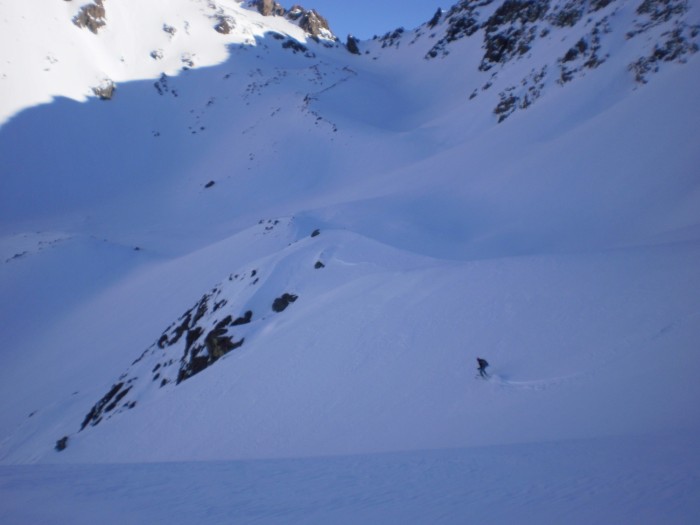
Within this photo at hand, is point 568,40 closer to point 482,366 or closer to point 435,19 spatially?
point 482,366

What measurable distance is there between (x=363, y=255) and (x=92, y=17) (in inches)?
1982

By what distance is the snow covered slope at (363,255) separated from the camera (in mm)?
6105

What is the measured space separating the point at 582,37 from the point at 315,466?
31.9m

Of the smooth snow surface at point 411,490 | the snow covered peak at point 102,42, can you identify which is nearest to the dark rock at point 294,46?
the snow covered peak at point 102,42

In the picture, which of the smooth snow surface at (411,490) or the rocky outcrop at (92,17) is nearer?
the smooth snow surface at (411,490)

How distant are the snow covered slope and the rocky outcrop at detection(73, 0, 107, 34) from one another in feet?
4.06

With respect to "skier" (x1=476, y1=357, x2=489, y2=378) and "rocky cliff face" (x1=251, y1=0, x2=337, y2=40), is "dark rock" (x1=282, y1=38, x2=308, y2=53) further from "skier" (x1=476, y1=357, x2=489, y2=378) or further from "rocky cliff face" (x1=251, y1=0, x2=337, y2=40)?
"skier" (x1=476, y1=357, x2=489, y2=378)

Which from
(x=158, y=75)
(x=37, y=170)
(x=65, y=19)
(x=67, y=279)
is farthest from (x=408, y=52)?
(x=67, y=279)

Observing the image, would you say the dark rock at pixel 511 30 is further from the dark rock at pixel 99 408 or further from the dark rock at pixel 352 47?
the dark rock at pixel 99 408

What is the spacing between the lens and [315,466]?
475 cm

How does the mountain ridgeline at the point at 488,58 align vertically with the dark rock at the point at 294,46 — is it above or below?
below

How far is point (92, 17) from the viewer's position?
4509 centimetres

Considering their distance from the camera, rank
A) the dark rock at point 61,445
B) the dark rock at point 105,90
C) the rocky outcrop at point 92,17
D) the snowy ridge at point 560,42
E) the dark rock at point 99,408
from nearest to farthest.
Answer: the dark rock at point 61,445, the dark rock at point 99,408, the snowy ridge at point 560,42, the dark rock at point 105,90, the rocky outcrop at point 92,17

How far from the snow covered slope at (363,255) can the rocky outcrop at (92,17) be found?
1238 mm
